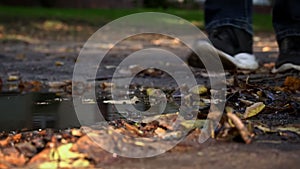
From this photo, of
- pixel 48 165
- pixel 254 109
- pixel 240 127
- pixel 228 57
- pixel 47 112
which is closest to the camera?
pixel 48 165

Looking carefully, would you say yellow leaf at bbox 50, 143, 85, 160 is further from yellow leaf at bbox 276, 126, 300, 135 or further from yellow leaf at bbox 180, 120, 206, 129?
yellow leaf at bbox 276, 126, 300, 135

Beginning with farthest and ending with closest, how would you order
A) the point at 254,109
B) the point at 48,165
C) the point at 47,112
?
the point at 47,112 < the point at 254,109 < the point at 48,165

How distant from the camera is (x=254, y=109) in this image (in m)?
2.02

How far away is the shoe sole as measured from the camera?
12.1 ft

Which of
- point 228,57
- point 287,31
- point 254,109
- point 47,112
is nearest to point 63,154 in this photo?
point 254,109

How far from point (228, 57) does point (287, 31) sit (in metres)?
0.43

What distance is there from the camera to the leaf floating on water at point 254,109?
1977 mm

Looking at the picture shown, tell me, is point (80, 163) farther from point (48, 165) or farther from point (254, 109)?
point (254, 109)

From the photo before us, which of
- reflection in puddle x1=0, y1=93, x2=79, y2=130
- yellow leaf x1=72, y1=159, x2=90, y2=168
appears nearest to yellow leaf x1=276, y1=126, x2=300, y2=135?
yellow leaf x1=72, y1=159, x2=90, y2=168

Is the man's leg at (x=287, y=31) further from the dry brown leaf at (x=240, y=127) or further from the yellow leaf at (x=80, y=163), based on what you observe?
the yellow leaf at (x=80, y=163)

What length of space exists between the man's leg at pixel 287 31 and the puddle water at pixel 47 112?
1.38m

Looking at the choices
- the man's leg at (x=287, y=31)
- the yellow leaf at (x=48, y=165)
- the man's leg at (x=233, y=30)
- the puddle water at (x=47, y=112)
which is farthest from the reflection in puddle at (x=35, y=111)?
the man's leg at (x=287, y=31)

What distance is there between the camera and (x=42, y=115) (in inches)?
93.8

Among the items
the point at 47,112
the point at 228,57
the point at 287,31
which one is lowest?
the point at 47,112
